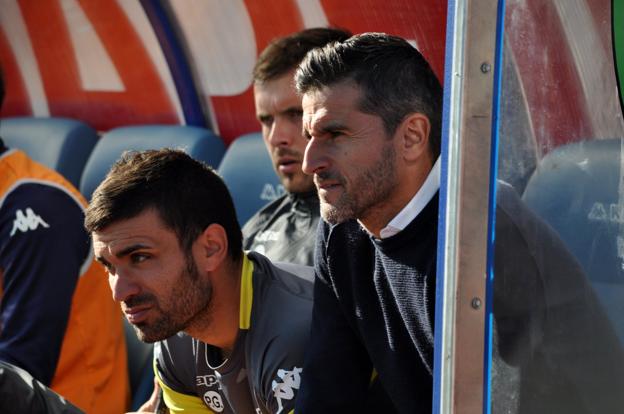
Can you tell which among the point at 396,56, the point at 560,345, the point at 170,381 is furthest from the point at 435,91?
the point at 170,381

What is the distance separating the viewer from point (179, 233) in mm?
2105

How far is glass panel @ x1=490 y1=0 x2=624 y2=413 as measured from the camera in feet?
3.96

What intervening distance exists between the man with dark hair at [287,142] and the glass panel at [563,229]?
1438mm

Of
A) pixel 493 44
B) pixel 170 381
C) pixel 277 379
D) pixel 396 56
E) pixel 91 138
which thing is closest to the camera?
pixel 493 44

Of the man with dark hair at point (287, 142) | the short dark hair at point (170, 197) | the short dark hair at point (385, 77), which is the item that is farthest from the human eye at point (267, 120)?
the short dark hair at point (385, 77)

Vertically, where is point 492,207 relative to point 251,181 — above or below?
above

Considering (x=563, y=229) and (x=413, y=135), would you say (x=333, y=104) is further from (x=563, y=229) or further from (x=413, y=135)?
(x=563, y=229)

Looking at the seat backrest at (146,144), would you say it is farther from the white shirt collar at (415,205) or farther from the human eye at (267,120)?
the white shirt collar at (415,205)

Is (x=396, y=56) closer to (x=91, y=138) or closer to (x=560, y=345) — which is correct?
(x=560, y=345)

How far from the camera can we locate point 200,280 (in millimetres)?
2100

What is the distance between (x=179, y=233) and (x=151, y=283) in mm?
121

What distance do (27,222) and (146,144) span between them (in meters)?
0.87

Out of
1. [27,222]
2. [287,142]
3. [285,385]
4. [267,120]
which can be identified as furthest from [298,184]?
[285,385]

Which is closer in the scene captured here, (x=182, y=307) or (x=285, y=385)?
(x=285, y=385)
